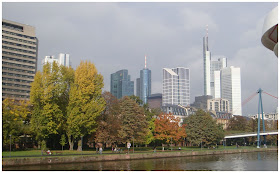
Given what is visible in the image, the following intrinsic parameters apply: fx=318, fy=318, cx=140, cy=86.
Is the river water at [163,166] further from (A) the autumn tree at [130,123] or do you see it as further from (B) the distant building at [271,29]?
(B) the distant building at [271,29]

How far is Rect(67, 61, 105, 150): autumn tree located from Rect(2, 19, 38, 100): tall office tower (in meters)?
80.8

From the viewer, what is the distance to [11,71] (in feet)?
440

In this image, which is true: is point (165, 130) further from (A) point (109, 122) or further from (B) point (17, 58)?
(B) point (17, 58)

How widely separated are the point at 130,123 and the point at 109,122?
5.83m

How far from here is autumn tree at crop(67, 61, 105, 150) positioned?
5650cm

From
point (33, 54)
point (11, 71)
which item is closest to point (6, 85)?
point (11, 71)

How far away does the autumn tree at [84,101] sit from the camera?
5650cm

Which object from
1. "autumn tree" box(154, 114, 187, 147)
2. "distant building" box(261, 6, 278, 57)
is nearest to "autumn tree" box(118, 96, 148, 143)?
"autumn tree" box(154, 114, 187, 147)

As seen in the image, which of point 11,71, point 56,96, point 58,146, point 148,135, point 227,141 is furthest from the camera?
point 11,71

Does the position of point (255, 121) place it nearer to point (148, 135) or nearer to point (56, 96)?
point (148, 135)

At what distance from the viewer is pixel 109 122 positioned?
60969mm

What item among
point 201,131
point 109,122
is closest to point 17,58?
point 201,131

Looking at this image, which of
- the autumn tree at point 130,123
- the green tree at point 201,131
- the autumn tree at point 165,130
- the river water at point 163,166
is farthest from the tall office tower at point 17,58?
the river water at point 163,166

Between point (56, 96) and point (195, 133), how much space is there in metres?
45.3
